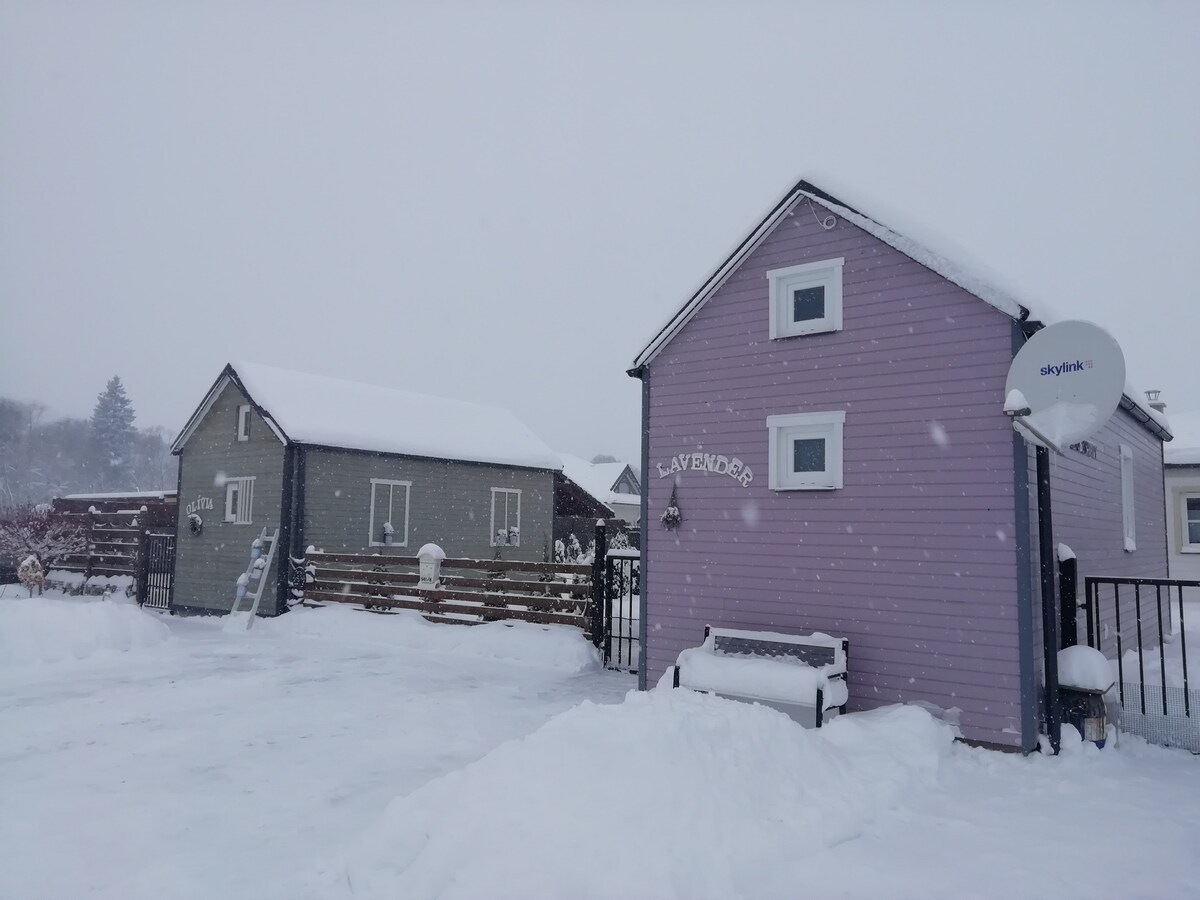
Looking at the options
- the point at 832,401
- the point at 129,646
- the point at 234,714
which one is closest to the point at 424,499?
the point at 129,646

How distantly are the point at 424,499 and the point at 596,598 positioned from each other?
9458 millimetres

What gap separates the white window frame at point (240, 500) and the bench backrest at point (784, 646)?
13129 mm

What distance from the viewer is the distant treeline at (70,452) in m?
70.3

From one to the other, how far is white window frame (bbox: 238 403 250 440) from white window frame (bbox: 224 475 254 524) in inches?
41.0

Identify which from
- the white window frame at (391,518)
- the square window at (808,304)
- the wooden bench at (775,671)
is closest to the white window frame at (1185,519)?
the square window at (808,304)

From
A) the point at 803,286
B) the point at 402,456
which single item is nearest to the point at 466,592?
the point at 402,456

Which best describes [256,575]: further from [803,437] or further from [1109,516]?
[1109,516]

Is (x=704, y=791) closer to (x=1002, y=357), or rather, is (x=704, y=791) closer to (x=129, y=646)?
(x=1002, y=357)

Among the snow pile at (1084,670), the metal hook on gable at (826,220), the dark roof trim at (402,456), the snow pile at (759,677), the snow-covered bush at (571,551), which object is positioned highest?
the metal hook on gable at (826,220)

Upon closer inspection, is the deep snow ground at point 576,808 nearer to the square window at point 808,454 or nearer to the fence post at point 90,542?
the square window at point 808,454

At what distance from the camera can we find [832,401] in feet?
28.3

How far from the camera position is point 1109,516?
10.9 meters

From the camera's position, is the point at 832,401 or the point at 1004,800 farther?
the point at 832,401

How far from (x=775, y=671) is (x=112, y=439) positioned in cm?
8036
